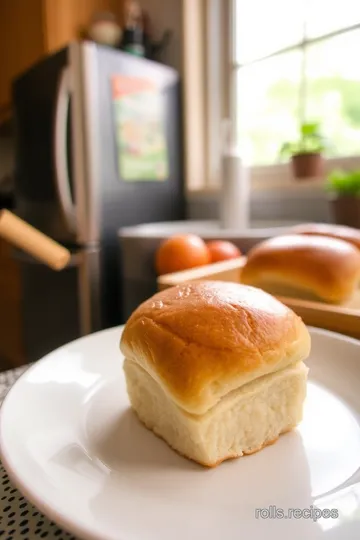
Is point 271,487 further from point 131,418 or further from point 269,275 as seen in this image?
point 269,275

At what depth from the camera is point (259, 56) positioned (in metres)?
1.88

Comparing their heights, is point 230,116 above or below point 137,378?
above

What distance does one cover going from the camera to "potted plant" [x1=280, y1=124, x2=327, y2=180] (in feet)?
4.78

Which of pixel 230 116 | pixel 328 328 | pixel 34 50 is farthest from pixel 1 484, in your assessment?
pixel 34 50

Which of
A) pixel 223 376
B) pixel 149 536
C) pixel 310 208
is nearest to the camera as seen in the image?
pixel 149 536

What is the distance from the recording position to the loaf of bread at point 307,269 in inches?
29.2

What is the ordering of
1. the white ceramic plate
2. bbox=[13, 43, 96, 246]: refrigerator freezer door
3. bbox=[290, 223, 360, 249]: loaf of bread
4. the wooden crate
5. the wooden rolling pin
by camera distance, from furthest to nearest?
bbox=[13, 43, 96, 246]: refrigerator freezer door → bbox=[290, 223, 360, 249]: loaf of bread → the wooden crate → the wooden rolling pin → the white ceramic plate

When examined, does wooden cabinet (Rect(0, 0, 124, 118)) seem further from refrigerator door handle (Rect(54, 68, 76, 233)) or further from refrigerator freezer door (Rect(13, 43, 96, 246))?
refrigerator door handle (Rect(54, 68, 76, 233))

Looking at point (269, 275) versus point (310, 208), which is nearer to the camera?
point (269, 275)

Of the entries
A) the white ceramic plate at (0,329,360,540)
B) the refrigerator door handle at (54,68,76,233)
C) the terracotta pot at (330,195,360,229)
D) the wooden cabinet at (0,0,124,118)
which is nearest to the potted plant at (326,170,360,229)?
the terracotta pot at (330,195,360,229)

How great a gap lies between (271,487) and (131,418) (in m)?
0.19

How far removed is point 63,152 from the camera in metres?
1.59

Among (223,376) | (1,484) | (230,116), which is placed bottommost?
(1,484)

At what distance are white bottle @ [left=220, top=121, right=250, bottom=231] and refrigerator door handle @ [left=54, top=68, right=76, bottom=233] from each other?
583 millimetres
